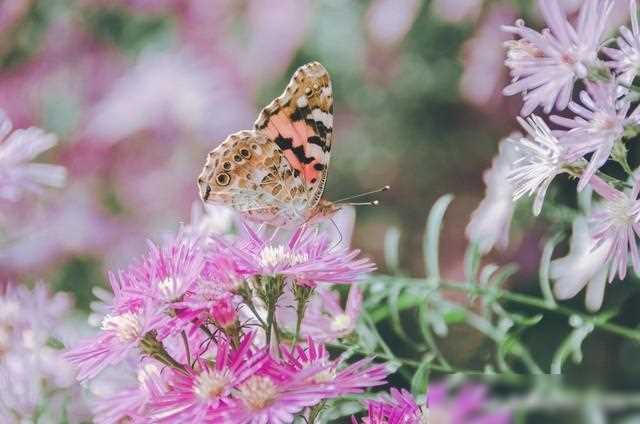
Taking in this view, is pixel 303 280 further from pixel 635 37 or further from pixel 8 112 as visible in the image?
pixel 8 112

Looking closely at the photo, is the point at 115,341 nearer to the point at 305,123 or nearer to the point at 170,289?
the point at 170,289

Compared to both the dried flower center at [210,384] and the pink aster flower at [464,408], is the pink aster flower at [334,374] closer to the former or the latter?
the dried flower center at [210,384]

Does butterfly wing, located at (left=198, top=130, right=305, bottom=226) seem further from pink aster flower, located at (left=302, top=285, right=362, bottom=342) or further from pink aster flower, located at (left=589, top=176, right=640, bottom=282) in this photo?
pink aster flower, located at (left=589, top=176, right=640, bottom=282)

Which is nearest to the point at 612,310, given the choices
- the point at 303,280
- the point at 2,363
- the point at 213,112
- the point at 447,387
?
the point at 447,387

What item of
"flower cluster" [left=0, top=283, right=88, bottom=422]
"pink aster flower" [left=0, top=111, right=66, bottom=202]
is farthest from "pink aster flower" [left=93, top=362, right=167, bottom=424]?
"pink aster flower" [left=0, top=111, right=66, bottom=202]

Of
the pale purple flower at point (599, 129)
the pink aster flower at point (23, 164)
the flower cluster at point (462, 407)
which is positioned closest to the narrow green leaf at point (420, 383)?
the flower cluster at point (462, 407)

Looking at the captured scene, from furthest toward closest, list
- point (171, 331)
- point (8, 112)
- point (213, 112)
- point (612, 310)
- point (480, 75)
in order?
point (8, 112), point (213, 112), point (480, 75), point (612, 310), point (171, 331)

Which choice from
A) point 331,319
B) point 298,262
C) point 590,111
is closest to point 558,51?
point 590,111
